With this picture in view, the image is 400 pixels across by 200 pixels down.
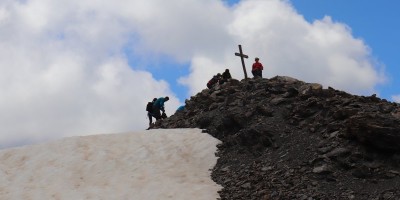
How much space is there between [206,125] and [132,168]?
5790 mm

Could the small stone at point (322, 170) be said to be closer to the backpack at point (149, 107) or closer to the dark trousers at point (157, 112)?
the dark trousers at point (157, 112)

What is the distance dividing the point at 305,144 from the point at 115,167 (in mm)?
Result: 9013

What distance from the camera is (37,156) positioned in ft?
76.3

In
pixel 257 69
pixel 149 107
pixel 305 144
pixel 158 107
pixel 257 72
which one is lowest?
pixel 305 144

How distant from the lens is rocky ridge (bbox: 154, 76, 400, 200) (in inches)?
669

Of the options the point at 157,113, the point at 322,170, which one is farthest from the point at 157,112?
the point at 322,170

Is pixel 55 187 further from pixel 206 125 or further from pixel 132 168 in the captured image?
pixel 206 125

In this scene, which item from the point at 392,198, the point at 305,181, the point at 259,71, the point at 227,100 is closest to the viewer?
the point at 392,198

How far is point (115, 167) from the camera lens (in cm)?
2141

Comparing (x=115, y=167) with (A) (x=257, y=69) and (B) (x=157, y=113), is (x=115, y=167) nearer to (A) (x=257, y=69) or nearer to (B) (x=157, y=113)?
(B) (x=157, y=113)

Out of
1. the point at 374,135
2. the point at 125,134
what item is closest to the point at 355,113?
the point at 374,135

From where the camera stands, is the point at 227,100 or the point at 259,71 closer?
the point at 227,100

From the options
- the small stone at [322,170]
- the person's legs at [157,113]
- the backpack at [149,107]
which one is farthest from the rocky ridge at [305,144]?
the backpack at [149,107]

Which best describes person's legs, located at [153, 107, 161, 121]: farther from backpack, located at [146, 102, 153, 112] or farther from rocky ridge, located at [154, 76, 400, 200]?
rocky ridge, located at [154, 76, 400, 200]
